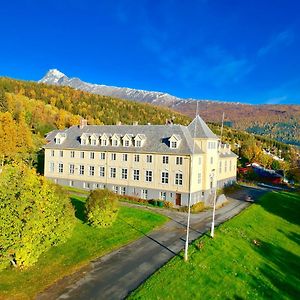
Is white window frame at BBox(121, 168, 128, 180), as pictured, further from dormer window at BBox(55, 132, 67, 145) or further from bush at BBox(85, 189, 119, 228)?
bush at BBox(85, 189, 119, 228)

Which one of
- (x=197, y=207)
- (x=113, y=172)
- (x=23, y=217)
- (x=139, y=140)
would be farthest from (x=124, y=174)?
(x=23, y=217)

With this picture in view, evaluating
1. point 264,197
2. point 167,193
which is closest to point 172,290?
point 167,193

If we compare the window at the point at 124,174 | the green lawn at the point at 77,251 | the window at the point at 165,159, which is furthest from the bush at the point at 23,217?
the window at the point at 124,174

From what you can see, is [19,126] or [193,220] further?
[19,126]

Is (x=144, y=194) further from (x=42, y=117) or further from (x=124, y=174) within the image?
(x=42, y=117)

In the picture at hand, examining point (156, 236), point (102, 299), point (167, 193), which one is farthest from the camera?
point (167, 193)

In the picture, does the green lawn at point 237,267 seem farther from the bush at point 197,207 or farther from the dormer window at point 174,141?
the dormer window at point 174,141

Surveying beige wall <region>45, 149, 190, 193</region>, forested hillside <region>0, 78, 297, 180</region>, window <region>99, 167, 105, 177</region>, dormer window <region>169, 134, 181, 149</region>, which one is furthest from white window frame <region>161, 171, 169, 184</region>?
forested hillside <region>0, 78, 297, 180</region>

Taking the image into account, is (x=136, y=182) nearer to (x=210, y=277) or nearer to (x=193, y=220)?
(x=193, y=220)
